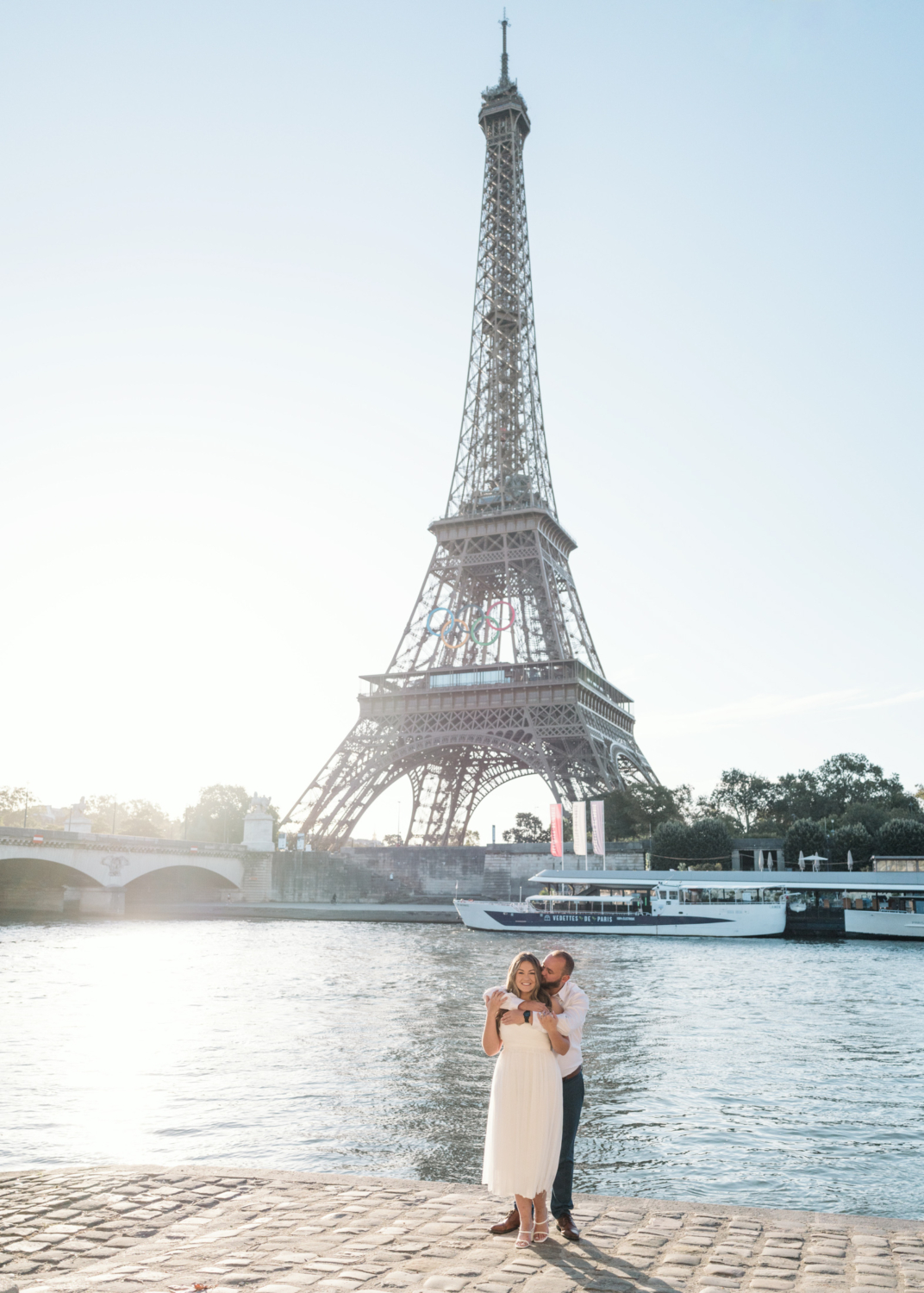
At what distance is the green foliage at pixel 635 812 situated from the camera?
77312 millimetres

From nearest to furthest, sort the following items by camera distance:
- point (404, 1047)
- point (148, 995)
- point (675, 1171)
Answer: point (675, 1171), point (404, 1047), point (148, 995)

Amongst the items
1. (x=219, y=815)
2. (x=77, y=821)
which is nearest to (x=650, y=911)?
(x=77, y=821)

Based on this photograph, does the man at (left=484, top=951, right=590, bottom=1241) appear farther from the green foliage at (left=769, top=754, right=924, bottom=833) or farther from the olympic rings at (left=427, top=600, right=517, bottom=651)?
the green foliage at (left=769, top=754, right=924, bottom=833)

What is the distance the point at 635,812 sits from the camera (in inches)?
3041

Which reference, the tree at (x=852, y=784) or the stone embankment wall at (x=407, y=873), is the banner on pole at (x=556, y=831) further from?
the tree at (x=852, y=784)

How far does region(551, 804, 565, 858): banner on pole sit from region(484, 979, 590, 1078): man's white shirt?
194 ft

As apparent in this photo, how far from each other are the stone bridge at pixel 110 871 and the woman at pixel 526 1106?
188 feet

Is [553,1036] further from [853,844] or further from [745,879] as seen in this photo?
[853,844]

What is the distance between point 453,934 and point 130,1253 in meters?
51.2

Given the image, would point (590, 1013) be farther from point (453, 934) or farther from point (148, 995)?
point (453, 934)

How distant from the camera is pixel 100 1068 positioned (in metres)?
17.6

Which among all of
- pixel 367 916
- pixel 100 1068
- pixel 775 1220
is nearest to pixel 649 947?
pixel 367 916

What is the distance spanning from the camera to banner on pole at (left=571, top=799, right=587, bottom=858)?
65.9m

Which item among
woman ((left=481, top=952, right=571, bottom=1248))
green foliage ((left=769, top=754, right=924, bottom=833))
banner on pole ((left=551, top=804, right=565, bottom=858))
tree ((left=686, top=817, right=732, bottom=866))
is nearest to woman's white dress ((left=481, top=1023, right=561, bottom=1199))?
woman ((left=481, top=952, right=571, bottom=1248))
